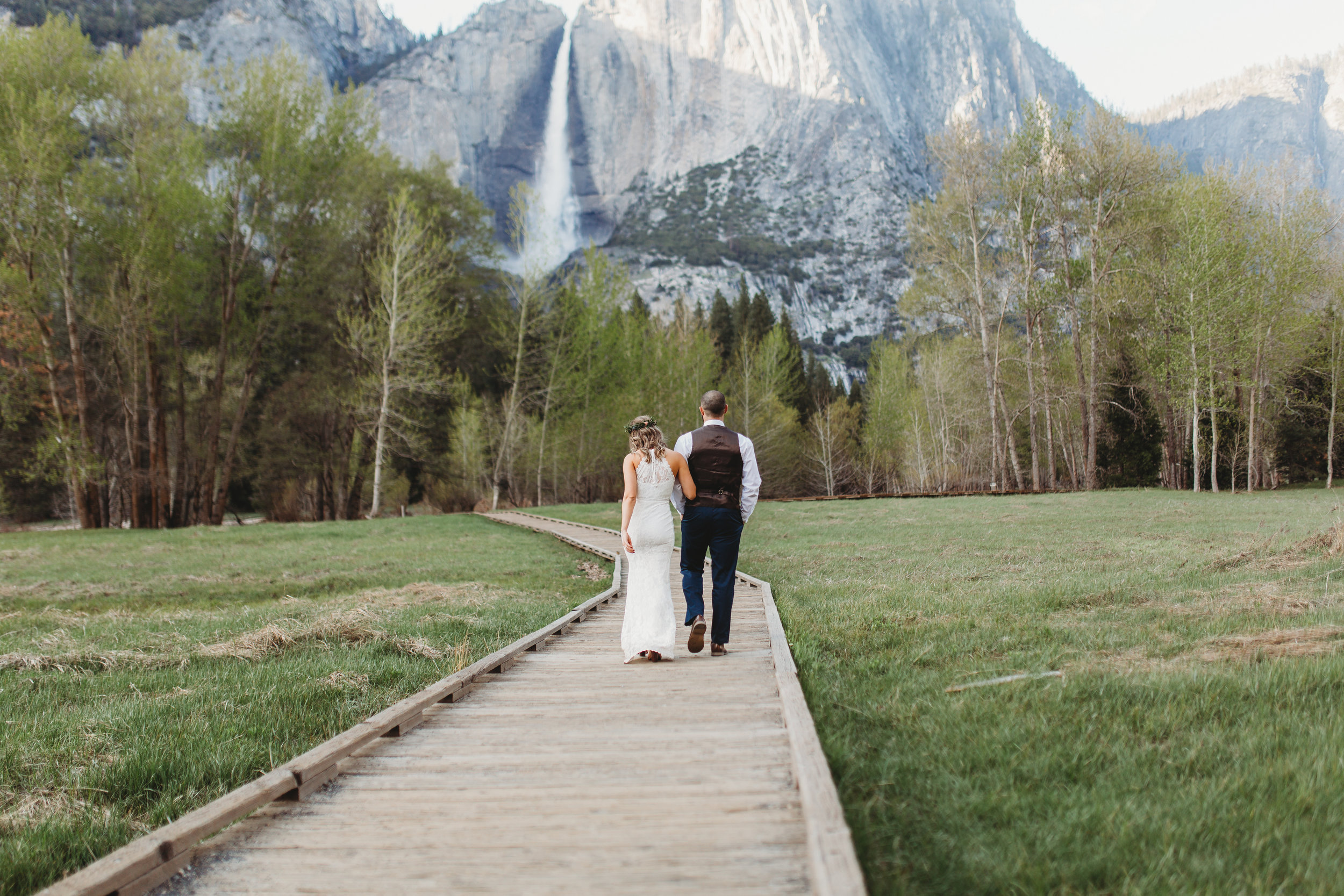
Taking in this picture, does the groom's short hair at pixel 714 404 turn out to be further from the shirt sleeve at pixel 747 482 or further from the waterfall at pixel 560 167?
the waterfall at pixel 560 167

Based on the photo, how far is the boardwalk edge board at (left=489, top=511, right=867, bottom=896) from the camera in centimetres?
182

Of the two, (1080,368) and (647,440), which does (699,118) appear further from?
(647,440)

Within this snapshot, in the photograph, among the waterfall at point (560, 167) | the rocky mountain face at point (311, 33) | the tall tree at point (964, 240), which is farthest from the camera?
the waterfall at point (560, 167)

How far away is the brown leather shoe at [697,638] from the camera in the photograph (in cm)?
553

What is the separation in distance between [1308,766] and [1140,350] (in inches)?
1333

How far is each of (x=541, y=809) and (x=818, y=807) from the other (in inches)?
42.8

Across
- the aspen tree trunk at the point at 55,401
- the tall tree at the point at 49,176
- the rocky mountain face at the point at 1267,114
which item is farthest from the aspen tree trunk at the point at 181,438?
the rocky mountain face at the point at 1267,114

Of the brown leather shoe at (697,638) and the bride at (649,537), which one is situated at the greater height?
the bride at (649,537)

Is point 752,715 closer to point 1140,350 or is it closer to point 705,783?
point 705,783

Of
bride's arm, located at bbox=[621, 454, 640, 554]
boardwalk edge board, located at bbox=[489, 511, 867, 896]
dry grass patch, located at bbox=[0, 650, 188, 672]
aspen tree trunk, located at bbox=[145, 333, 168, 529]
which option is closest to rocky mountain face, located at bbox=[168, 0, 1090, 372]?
aspen tree trunk, located at bbox=[145, 333, 168, 529]

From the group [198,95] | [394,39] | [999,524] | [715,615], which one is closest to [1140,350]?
[999,524]

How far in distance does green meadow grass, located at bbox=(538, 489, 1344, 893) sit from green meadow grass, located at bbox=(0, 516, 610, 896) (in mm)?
3061

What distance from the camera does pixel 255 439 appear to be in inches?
1156

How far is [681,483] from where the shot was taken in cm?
581
